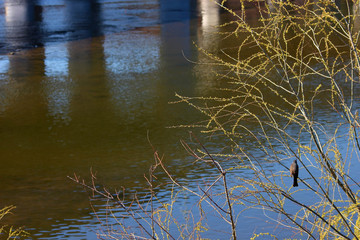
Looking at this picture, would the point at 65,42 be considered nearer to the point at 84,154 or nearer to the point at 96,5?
the point at 84,154

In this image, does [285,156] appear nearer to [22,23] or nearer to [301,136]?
[301,136]

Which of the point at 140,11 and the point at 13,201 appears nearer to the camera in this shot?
the point at 13,201

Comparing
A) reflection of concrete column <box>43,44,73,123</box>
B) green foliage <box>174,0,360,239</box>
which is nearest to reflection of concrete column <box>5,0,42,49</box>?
reflection of concrete column <box>43,44,73,123</box>

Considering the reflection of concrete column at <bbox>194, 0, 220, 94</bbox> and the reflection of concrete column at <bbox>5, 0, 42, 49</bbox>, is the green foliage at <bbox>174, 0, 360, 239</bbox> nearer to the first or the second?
the reflection of concrete column at <bbox>194, 0, 220, 94</bbox>

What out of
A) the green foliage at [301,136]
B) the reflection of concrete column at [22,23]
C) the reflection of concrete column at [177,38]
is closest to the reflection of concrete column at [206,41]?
the reflection of concrete column at [177,38]

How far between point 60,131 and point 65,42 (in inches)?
243

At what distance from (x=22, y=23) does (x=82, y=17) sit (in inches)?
67.9

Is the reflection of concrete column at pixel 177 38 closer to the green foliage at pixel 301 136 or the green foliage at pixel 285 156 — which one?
the green foliage at pixel 301 136

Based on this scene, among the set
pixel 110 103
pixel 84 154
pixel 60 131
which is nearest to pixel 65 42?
pixel 110 103

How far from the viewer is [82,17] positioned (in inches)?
682

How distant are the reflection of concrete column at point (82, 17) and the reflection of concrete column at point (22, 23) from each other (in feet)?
2.62

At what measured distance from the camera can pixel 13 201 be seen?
5184 millimetres

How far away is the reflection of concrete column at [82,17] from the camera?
14266 mm

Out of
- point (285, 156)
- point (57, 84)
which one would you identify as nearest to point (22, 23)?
point (57, 84)
